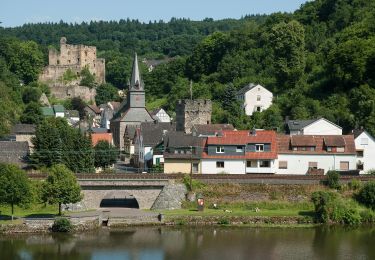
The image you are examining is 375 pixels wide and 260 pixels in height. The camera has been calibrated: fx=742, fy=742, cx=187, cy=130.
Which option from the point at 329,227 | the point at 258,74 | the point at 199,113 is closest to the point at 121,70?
the point at 258,74

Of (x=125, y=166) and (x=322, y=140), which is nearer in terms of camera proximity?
(x=322, y=140)

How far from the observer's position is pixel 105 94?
122 meters

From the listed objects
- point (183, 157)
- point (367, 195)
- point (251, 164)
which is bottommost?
point (367, 195)

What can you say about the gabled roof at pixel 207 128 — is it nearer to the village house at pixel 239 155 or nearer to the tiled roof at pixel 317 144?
the village house at pixel 239 155

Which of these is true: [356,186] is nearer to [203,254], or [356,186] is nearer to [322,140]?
[322,140]

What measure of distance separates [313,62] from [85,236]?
4562 centimetres

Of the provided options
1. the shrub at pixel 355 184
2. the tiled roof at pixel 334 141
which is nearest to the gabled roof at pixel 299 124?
the tiled roof at pixel 334 141

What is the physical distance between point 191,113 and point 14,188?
88.7 ft

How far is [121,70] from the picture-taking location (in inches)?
5389

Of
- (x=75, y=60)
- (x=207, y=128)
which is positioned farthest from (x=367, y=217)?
(x=75, y=60)

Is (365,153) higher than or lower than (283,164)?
higher

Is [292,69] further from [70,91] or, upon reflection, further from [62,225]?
[70,91]

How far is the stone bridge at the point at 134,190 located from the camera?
5278cm

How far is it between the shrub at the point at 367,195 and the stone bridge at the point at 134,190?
40.8 feet
